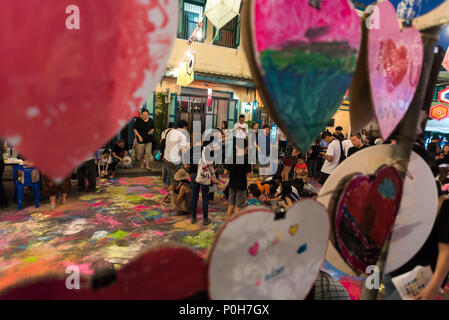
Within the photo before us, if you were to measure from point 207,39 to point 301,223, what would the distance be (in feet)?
35.1

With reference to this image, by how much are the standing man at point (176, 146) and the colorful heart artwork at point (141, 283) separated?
4050 millimetres

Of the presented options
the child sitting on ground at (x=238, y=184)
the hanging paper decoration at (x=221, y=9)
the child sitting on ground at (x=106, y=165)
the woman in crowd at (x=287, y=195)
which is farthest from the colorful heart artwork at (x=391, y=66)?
the child sitting on ground at (x=106, y=165)

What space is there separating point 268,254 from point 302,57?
0.53 meters

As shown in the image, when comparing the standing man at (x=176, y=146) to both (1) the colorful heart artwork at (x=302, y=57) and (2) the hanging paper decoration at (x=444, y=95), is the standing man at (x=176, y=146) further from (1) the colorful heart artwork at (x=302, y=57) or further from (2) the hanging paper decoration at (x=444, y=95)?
(2) the hanging paper decoration at (x=444, y=95)

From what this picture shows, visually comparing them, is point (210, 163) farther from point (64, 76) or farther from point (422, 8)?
point (64, 76)

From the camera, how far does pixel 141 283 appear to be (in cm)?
62

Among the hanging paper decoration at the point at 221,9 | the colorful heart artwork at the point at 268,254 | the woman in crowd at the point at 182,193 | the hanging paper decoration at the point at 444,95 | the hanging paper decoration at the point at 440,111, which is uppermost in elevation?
the hanging paper decoration at the point at 221,9

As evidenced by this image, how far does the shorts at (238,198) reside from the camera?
4.25 meters

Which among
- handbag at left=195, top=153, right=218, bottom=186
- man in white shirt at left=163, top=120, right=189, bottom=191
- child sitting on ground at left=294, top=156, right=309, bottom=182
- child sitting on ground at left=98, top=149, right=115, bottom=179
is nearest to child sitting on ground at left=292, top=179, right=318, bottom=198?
child sitting on ground at left=294, top=156, right=309, bottom=182

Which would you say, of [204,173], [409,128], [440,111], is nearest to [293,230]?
[409,128]

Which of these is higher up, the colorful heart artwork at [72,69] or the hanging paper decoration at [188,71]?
the hanging paper decoration at [188,71]

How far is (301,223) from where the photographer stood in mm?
829

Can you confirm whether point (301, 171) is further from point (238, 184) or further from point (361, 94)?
point (361, 94)
